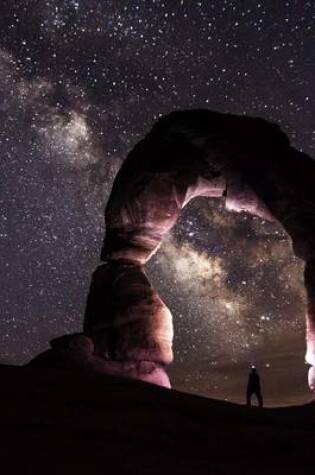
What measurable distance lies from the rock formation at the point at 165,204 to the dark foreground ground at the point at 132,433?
663 centimetres

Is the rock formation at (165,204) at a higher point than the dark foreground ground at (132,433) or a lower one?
higher

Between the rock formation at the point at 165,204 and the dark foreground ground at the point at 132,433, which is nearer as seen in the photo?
the dark foreground ground at the point at 132,433

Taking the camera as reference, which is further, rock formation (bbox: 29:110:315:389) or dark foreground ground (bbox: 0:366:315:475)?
rock formation (bbox: 29:110:315:389)

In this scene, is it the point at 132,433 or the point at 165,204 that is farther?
the point at 165,204

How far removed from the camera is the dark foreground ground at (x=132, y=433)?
4.36m

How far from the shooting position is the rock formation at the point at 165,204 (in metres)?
15.7

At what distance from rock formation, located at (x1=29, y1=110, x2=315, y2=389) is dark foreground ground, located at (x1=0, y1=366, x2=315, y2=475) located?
663 cm

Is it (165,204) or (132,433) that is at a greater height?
(165,204)

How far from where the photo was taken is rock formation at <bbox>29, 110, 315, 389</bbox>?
15.7 m

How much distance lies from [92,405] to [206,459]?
223 cm

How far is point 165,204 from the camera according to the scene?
18.2m

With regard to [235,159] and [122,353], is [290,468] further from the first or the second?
[235,159]

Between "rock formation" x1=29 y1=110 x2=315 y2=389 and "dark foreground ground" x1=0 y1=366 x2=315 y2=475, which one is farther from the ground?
"rock formation" x1=29 y1=110 x2=315 y2=389

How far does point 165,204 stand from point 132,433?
13150 mm
